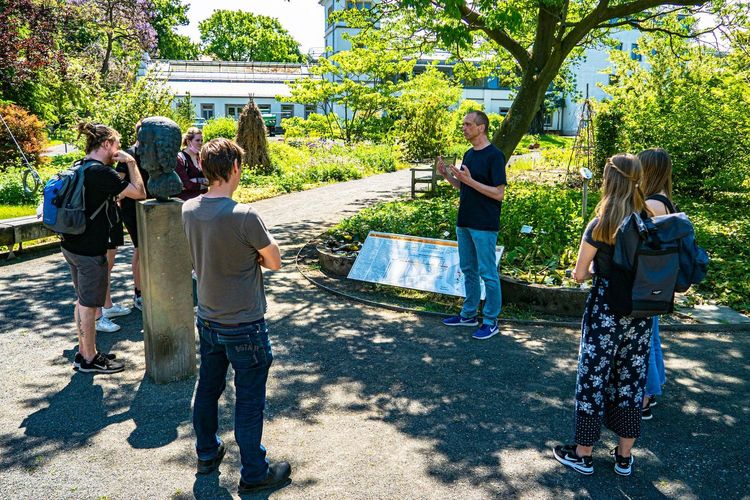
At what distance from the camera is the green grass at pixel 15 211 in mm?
10156

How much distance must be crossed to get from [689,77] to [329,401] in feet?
44.9

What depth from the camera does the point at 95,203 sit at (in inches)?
188

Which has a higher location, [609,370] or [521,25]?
[521,25]

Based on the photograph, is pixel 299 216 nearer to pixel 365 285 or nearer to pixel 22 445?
pixel 365 285

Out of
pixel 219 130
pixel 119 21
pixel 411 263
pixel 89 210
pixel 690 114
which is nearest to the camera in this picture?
pixel 89 210

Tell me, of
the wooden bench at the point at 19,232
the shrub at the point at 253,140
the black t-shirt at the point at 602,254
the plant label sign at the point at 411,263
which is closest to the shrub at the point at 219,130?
the shrub at the point at 253,140

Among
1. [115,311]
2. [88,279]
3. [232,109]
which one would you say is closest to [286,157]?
[115,311]

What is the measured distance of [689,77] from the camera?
47.2 feet

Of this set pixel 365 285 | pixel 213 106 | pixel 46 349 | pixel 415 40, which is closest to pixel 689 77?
pixel 415 40

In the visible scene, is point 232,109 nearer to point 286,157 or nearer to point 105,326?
point 286,157

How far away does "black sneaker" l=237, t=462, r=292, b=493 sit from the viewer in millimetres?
3408

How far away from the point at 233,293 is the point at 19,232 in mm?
6953

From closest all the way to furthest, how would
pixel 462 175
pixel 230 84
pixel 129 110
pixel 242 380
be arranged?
pixel 242 380 < pixel 462 175 < pixel 129 110 < pixel 230 84

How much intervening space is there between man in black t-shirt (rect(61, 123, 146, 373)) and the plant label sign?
3.30 m
